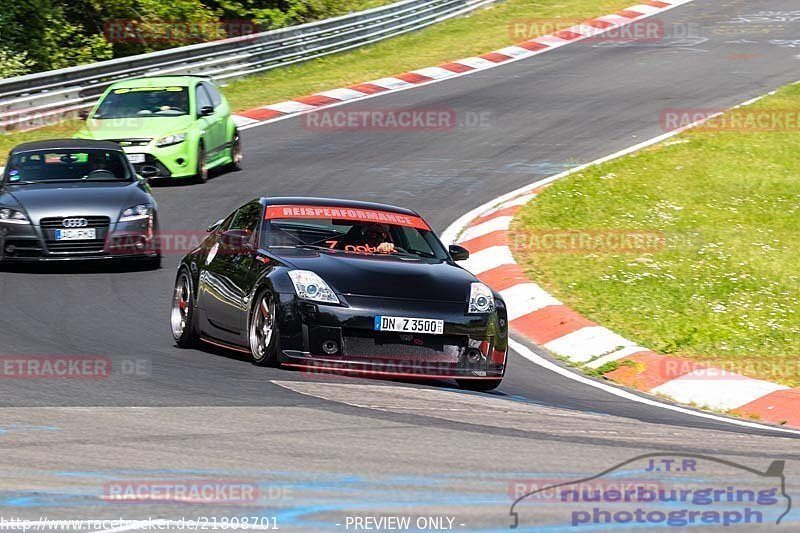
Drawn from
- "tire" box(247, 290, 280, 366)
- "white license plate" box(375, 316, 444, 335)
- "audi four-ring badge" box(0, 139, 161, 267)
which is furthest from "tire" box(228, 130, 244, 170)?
"white license plate" box(375, 316, 444, 335)

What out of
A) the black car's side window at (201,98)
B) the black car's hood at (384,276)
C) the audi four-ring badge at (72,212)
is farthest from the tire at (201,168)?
the black car's hood at (384,276)

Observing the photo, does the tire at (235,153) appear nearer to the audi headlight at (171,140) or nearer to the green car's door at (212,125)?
the green car's door at (212,125)

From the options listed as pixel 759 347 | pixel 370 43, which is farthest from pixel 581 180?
pixel 370 43

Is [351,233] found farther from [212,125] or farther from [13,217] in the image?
[212,125]

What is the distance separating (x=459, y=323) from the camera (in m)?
9.64

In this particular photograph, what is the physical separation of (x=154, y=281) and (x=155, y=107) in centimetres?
663

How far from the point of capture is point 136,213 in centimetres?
1459

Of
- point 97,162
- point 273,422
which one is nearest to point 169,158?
point 97,162

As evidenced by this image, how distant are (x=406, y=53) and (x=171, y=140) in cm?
1206

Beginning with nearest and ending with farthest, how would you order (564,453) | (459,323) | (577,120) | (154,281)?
(564,453) < (459,323) < (154,281) < (577,120)

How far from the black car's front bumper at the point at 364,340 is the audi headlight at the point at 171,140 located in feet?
33.0

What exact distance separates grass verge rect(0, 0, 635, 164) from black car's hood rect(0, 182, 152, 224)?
6987mm

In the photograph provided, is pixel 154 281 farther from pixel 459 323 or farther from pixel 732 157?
pixel 732 157

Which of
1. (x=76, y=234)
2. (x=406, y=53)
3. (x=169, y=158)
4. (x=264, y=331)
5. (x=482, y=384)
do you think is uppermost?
(x=264, y=331)
